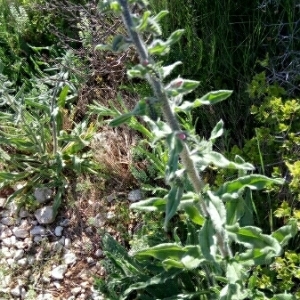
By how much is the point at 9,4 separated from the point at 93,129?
4.92 feet

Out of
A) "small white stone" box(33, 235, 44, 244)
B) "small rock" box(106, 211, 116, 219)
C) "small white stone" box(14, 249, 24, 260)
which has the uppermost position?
"small rock" box(106, 211, 116, 219)

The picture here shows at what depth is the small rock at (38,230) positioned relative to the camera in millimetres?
3215

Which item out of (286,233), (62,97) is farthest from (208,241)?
(62,97)

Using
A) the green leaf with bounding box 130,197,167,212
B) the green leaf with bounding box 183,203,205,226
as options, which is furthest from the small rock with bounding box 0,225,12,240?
the green leaf with bounding box 183,203,205,226

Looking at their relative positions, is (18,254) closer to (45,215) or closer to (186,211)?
(45,215)

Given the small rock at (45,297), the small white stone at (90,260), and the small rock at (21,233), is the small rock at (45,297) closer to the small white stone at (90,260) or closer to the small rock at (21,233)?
the small white stone at (90,260)

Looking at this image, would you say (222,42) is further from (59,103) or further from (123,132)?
(59,103)

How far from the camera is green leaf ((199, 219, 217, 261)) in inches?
73.8

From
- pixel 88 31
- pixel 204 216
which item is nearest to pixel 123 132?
pixel 88 31

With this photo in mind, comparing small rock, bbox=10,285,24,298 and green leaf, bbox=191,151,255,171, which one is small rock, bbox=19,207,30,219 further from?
green leaf, bbox=191,151,255,171

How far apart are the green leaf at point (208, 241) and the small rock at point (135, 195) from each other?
1182 mm

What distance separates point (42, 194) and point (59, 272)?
0.55 metres

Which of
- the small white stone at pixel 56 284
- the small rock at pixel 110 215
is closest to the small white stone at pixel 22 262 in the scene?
the small white stone at pixel 56 284

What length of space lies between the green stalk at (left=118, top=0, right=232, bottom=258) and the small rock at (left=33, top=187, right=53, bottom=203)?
1.52 meters
